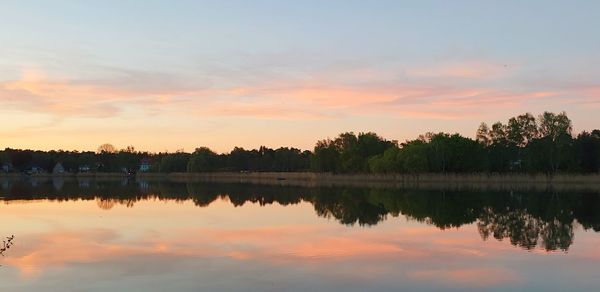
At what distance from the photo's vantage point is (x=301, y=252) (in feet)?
54.6

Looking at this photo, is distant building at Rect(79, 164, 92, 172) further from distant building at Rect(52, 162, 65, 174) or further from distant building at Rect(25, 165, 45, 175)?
distant building at Rect(25, 165, 45, 175)

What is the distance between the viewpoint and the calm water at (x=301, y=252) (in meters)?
12.4

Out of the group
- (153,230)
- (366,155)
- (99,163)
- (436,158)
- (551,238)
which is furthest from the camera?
(99,163)

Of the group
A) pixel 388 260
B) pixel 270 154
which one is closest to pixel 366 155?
pixel 270 154

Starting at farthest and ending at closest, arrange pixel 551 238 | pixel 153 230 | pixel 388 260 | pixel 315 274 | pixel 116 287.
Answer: pixel 153 230
pixel 551 238
pixel 388 260
pixel 315 274
pixel 116 287

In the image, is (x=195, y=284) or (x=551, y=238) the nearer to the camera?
(x=195, y=284)

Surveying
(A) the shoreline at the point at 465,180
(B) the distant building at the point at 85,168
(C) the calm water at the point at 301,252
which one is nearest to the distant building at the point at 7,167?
(B) the distant building at the point at 85,168

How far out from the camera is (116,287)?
11.9m

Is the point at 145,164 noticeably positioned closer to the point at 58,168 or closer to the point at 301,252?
the point at 58,168

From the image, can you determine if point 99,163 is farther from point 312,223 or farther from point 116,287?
point 116,287

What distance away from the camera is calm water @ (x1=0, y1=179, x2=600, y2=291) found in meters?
12.4

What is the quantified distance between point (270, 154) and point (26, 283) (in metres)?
144

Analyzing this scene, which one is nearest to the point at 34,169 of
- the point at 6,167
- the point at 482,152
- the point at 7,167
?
the point at 7,167

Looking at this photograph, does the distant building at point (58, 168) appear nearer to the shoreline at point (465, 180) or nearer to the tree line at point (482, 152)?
the shoreline at point (465, 180)
